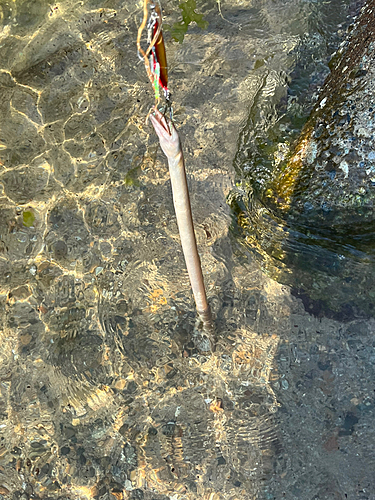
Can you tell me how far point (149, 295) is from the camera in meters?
3.13

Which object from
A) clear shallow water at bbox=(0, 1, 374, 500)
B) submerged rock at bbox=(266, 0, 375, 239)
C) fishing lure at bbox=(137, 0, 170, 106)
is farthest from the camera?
clear shallow water at bbox=(0, 1, 374, 500)

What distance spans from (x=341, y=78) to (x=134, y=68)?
6.41ft

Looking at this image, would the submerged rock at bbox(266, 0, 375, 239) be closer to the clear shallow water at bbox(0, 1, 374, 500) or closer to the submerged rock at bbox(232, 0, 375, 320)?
the submerged rock at bbox(232, 0, 375, 320)

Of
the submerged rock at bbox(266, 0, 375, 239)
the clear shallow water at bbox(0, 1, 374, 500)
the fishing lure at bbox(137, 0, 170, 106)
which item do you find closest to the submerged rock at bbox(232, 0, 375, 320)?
the submerged rock at bbox(266, 0, 375, 239)

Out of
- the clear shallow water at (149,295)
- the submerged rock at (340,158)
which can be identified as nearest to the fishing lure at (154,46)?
the submerged rock at (340,158)

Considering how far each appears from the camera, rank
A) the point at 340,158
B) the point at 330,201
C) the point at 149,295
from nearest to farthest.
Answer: the point at 340,158
the point at 330,201
the point at 149,295

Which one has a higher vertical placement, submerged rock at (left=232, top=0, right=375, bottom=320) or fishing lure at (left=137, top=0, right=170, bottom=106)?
fishing lure at (left=137, top=0, right=170, bottom=106)

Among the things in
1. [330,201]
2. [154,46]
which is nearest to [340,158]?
[330,201]

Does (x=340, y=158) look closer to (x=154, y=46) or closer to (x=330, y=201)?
(x=330, y=201)

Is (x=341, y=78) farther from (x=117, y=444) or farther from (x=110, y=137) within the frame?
(x=117, y=444)

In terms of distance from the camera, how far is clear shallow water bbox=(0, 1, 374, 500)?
2.76m

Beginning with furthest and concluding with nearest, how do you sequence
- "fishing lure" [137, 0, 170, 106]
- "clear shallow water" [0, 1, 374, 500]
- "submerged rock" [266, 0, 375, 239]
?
"clear shallow water" [0, 1, 374, 500]
"submerged rock" [266, 0, 375, 239]
"fishing lure" [137, 0, 170, 106]

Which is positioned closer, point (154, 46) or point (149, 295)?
point (154, 46)

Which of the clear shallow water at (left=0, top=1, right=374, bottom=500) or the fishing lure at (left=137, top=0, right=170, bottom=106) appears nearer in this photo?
the fishing lure at (left=137, top=0, right=170, bottom=106)
